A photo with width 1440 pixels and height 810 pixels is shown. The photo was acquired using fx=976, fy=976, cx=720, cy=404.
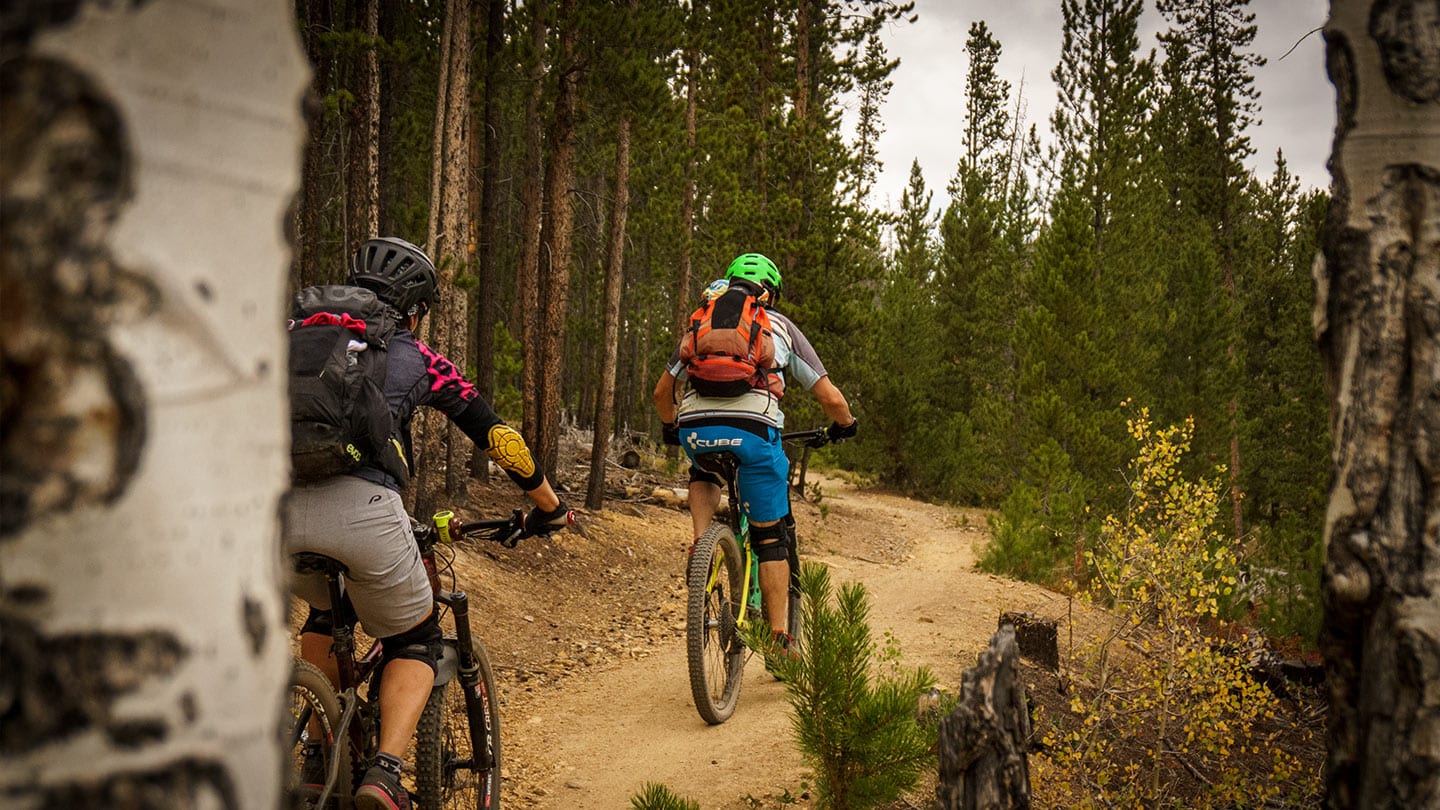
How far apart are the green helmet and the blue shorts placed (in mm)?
787

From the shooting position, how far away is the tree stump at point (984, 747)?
2.51 metres

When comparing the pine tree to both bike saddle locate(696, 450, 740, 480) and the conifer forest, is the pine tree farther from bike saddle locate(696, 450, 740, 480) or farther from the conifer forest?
bike saddle locate(696, 450, 740, 480)

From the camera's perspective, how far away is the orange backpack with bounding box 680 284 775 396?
4719 millimetres

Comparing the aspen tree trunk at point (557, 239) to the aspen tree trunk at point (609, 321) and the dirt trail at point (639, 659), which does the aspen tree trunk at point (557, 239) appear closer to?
the aspen tree trunk at point (609, 321)

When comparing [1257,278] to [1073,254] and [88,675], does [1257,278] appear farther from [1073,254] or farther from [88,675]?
[88,675]

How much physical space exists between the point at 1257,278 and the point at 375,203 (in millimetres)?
16474

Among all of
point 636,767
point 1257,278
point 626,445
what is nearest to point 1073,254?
point 1257,278

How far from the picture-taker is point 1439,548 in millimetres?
1481

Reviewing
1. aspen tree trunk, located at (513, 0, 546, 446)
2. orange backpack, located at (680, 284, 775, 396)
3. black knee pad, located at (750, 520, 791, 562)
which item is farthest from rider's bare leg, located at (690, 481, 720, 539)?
aspen tree trunk, located at (513, 0, 546, 446)

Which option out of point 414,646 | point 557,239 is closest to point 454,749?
point 414,646

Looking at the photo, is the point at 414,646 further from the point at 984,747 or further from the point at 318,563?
the point at 984,747

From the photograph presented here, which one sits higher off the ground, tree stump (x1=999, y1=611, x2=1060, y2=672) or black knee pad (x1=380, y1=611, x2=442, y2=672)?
black knee pad (x1=380, y1=611, x2=442, y2=672)

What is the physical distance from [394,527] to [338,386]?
455 mm

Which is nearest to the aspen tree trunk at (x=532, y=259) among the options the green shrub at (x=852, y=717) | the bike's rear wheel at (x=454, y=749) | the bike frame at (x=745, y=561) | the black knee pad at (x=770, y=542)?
the bike frame at (x=745, y=561)
